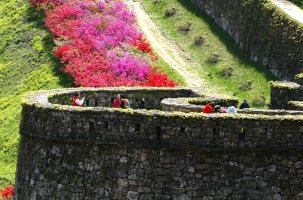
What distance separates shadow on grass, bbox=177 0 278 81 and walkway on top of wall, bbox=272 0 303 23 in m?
3.46

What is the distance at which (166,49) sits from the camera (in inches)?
2527

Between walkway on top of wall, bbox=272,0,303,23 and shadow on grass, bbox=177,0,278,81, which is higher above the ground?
walkway on top of wall, bbox=272,0,303,23

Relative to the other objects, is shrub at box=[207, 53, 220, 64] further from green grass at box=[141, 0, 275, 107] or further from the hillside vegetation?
the hillside vegetation

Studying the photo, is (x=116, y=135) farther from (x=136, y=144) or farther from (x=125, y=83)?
(x=125, y=83)

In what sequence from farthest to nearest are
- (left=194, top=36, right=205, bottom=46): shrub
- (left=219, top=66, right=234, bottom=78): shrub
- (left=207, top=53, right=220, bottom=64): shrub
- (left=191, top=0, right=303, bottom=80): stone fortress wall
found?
(left=194, top=36, right=205, bottom=46): shrub
(left=207, top=53, right=220, bottom=64): shrub
(left=219, top=66, right=234, bottom=78): shrub
(left=191, top=0, right=303, bottom=80): stone fortress wall

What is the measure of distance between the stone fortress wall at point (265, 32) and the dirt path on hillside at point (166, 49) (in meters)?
3.93

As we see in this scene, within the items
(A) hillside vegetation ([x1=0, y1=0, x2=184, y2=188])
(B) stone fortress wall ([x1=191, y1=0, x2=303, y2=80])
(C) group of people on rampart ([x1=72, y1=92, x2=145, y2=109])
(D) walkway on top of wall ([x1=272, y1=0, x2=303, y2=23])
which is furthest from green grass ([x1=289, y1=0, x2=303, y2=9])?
(C) group of people on rampart ([x1=72, y1=92, x2=145, y2=109])

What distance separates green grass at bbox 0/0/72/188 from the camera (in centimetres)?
5116

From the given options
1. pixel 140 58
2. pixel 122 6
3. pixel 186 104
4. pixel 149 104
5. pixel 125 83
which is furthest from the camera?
pixel 122 6

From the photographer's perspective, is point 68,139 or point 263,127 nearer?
point 263,127

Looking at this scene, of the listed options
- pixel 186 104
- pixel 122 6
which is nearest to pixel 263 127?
pixel 186 104

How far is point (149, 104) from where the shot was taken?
122ft

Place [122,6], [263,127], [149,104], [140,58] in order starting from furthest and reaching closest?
1. [122,6]
2. [140,58]
3. [149,104]
4. [263,127]

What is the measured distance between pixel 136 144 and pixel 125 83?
28.2 meters
